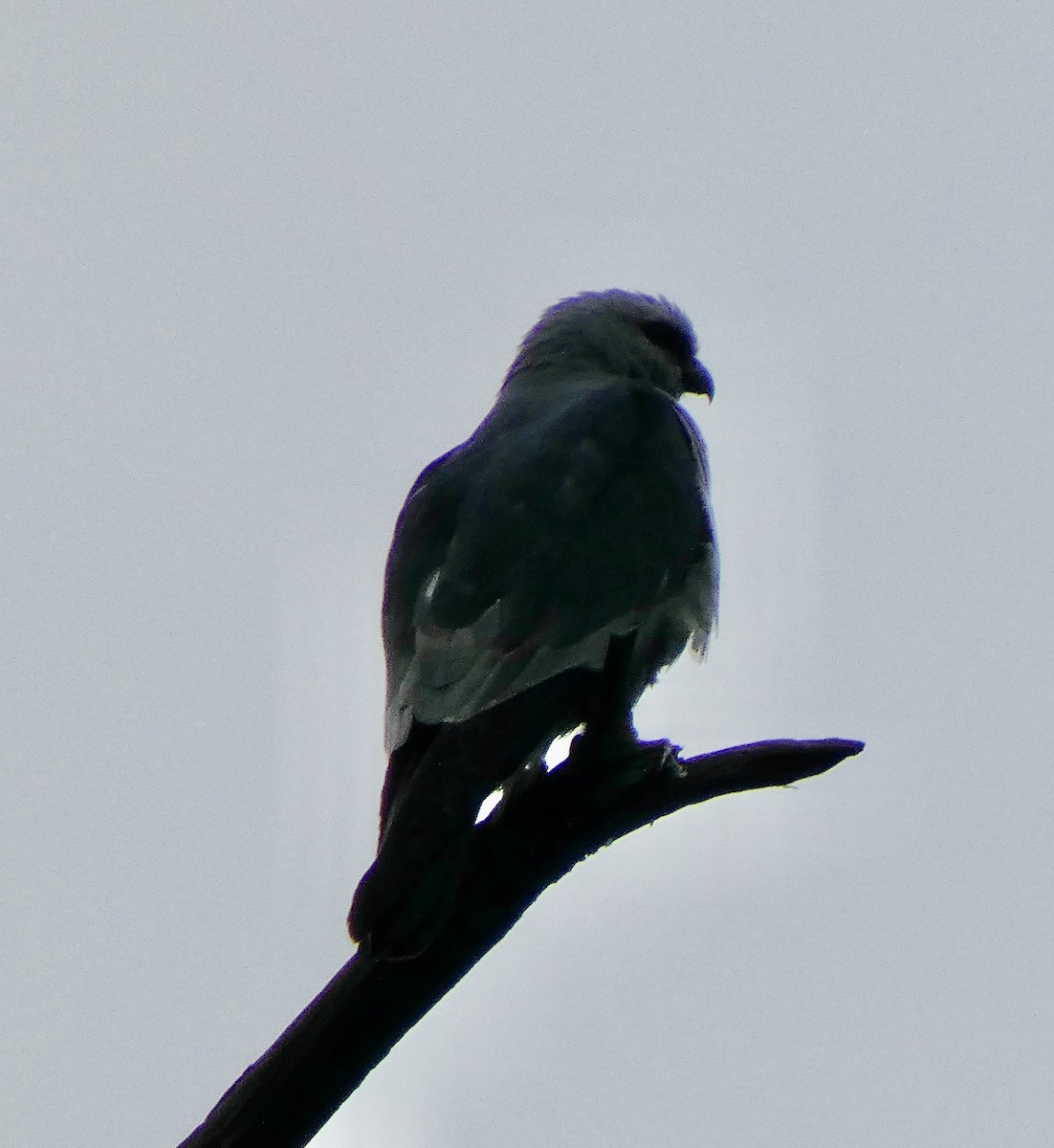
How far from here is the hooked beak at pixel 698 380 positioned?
6957 mm

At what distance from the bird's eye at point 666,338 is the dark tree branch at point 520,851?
3276mm

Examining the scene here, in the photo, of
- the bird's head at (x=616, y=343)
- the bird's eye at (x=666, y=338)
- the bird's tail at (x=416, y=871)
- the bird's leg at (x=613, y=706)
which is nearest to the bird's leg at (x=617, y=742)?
the bird's leg at (x=613, y=706)

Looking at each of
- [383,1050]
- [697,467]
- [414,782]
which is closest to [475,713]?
[414,782]

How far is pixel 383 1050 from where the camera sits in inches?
144

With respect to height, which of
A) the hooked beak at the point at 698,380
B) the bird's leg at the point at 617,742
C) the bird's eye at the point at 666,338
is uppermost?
the bird's eye at the point at 666,338

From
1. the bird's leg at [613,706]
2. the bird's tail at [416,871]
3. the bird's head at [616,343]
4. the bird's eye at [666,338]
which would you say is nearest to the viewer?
the bird's tail at [416,871]

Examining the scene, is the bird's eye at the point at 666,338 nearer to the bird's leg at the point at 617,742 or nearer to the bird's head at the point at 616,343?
the bird's head at the point at 616,343

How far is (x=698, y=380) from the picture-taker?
6965 millimetres

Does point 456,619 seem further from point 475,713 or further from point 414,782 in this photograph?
point 414,782

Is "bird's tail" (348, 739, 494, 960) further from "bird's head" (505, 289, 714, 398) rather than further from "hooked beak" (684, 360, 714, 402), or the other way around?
"hooked beak" (684, 360, 714, 402)

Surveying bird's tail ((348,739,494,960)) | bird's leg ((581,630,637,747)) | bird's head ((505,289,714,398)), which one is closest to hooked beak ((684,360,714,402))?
bird's head ((505,289,714,398))

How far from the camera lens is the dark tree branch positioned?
362cm

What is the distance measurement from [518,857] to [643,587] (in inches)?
51.2

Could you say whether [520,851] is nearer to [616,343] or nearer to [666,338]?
[616,343]
